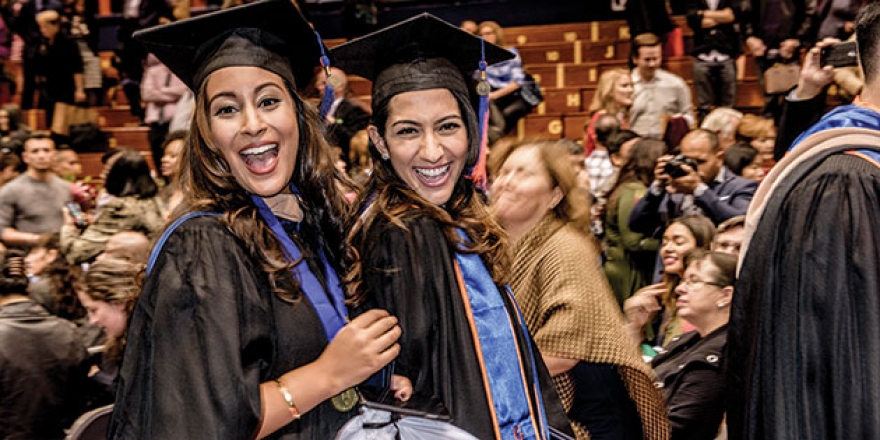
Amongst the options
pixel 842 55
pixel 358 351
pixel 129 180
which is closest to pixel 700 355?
pixel 842 55

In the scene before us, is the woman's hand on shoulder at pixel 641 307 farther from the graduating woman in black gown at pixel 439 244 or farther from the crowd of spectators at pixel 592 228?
the graduating woman in black gown at pixel 439 244

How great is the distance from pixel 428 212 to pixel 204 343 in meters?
0.66

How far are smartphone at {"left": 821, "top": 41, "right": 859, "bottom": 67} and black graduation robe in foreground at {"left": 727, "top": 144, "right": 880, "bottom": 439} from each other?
0.46 m

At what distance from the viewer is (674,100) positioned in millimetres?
7988

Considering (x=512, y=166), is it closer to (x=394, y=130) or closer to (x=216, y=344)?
(x=394, y=130)

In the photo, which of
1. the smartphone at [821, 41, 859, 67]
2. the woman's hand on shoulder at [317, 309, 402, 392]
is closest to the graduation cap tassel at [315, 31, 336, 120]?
the woman's hand on shoulder at [317, 309, 402, 392]

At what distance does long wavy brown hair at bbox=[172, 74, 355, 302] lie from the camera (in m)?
2.01

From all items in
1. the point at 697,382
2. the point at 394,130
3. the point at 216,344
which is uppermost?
the point at 394,130

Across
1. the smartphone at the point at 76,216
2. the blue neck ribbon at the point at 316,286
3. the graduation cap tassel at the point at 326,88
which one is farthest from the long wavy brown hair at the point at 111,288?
the smartphone at the point at 76,216

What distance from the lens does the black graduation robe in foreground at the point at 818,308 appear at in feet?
7.04

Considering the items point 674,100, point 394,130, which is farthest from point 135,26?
point 394,130

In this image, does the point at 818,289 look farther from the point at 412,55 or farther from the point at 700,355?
the point at 700,355

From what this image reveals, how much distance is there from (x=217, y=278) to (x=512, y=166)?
1.73 m

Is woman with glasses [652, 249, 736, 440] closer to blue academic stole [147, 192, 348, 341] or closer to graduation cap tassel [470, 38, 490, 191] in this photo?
graduation cap tassel [470, 38, 490, 191]
